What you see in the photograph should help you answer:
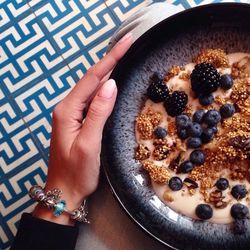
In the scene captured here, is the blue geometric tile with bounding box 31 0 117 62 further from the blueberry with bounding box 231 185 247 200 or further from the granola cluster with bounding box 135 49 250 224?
the blueberry with bounding box 231 185 247 200

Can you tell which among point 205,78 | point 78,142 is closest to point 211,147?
point 205,78

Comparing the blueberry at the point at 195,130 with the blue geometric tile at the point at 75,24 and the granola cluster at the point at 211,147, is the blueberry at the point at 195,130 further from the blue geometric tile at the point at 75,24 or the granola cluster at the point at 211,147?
the blue geometric tile at the point at 75,24

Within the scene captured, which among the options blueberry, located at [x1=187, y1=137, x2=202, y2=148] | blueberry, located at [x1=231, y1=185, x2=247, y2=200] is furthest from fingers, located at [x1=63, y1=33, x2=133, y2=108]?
blueberry, located at [x1=231, y1=185, x2=247, y2=200]

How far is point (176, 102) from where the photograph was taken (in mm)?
835

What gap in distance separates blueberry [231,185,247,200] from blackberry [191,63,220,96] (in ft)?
0.58

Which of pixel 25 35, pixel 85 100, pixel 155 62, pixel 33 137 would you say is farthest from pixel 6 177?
pixel 155 62

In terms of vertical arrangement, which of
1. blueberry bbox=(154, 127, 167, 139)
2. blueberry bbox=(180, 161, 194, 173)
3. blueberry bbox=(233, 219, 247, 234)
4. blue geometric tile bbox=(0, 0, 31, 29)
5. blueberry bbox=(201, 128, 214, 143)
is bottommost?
blueberry bbox=(233, 219, 247, 234)

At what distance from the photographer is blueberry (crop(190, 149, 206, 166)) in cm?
83

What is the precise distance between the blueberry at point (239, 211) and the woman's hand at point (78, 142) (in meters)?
0.26

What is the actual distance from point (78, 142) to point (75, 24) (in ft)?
1.97

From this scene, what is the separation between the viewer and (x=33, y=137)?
1.34m

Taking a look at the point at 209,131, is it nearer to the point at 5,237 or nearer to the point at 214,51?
the point at 214,51

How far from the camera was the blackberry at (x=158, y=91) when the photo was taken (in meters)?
0.85

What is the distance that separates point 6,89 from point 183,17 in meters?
0.69
